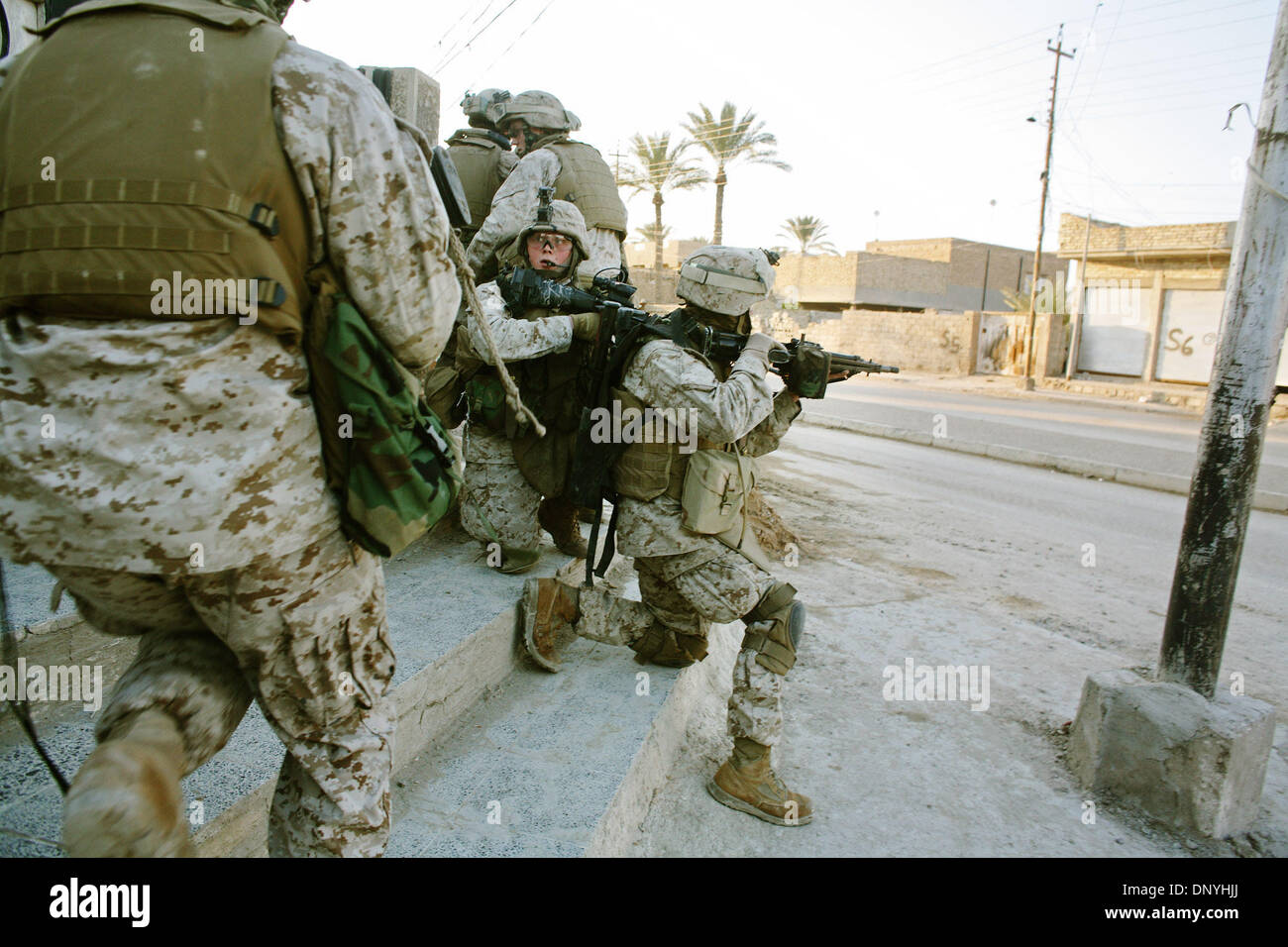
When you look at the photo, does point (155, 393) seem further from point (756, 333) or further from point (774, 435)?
point (774, 435)

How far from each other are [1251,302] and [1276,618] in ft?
9.59

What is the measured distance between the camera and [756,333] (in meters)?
2.94

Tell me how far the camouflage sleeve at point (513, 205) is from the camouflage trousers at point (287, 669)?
8.45 ft

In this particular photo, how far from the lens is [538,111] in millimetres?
4461

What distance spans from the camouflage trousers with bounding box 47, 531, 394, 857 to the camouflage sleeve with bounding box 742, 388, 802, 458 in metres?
1.96

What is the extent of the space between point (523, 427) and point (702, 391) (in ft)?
3.27

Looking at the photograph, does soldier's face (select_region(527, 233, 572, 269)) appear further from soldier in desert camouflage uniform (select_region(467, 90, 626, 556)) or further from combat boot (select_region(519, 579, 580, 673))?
combat boot (select_region(519, 579, 580, 673))

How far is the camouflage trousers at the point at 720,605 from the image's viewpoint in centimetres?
272

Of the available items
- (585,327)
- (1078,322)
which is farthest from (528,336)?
(1078,322)

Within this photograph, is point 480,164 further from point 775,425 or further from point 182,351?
point 182,351

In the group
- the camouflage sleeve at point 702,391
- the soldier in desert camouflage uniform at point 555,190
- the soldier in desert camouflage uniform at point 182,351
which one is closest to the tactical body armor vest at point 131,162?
the soldier in desert camouflage uniform at point 182,351

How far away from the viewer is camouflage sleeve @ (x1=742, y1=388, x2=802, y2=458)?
10.5 ft
